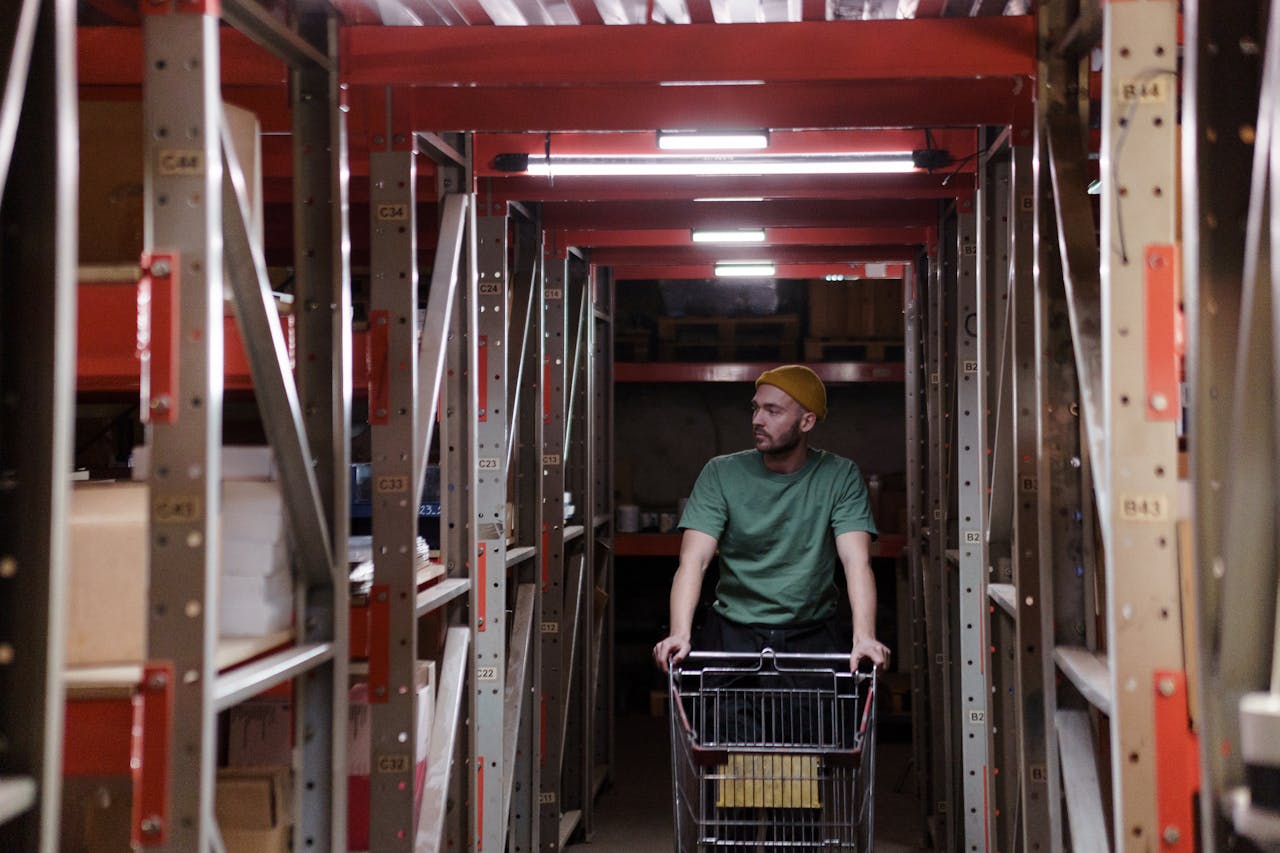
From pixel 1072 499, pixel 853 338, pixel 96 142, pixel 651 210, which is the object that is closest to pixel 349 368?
pixel 96 142

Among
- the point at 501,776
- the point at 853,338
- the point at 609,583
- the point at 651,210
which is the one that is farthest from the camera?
the point at 853,338

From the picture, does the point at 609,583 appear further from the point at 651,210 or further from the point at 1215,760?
the point at 1215,760

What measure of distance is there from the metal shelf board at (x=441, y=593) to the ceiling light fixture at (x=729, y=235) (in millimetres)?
2979

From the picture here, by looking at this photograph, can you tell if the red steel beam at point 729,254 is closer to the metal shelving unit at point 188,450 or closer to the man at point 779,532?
the man at point 779,532

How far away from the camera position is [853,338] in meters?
11.6

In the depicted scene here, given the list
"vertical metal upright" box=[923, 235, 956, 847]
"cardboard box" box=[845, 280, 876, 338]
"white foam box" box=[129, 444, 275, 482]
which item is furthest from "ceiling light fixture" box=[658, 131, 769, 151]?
"cardboard box" box=[845, 280, 876, 338]

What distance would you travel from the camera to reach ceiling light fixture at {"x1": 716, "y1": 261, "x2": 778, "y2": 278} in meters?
9.02

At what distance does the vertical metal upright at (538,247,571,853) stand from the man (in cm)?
161

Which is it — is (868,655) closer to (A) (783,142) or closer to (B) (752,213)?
(A) (783,142)

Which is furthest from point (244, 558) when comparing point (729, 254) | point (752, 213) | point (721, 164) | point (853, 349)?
point (853, 349)

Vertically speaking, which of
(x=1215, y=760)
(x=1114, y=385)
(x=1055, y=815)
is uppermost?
(x=1114, y=385)

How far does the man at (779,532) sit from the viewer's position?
5887 mm

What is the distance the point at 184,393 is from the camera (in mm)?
2824

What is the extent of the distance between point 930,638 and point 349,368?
16.3 ft
